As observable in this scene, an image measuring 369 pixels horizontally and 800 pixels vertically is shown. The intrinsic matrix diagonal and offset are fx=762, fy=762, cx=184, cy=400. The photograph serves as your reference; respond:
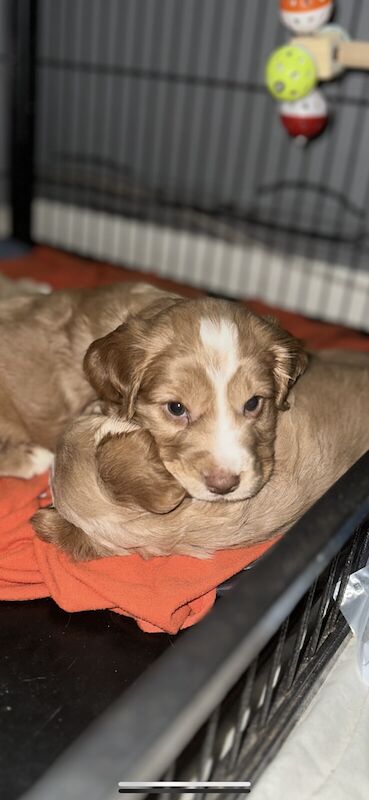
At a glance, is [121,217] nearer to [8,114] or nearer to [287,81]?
[8,114]

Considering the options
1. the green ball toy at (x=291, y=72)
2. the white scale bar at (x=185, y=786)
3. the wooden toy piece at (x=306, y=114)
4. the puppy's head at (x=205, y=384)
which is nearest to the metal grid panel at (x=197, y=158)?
the wooden toy piece at (x=306, y=114)

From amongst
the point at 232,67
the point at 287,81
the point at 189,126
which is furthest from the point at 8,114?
the point at 287,81

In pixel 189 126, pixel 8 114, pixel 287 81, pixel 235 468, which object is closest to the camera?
pixel 235 468

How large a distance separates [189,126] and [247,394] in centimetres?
454

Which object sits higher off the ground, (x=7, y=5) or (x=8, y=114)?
(x=7, y=5)

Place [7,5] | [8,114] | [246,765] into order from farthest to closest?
[8,114]
[7,5]
[246,765]

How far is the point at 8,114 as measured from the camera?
665 cm

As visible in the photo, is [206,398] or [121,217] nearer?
[206,398]

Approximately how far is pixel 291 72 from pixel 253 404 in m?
2.53

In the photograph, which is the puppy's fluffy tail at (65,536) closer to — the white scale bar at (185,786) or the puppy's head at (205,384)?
the puppy's head at (205,384)

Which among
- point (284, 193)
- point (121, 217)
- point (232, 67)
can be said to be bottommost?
Result: point (121, 217)

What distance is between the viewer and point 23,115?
595cm

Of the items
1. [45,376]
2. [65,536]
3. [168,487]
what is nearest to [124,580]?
[65,536]

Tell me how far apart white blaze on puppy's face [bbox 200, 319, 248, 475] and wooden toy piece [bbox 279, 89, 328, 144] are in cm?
257
